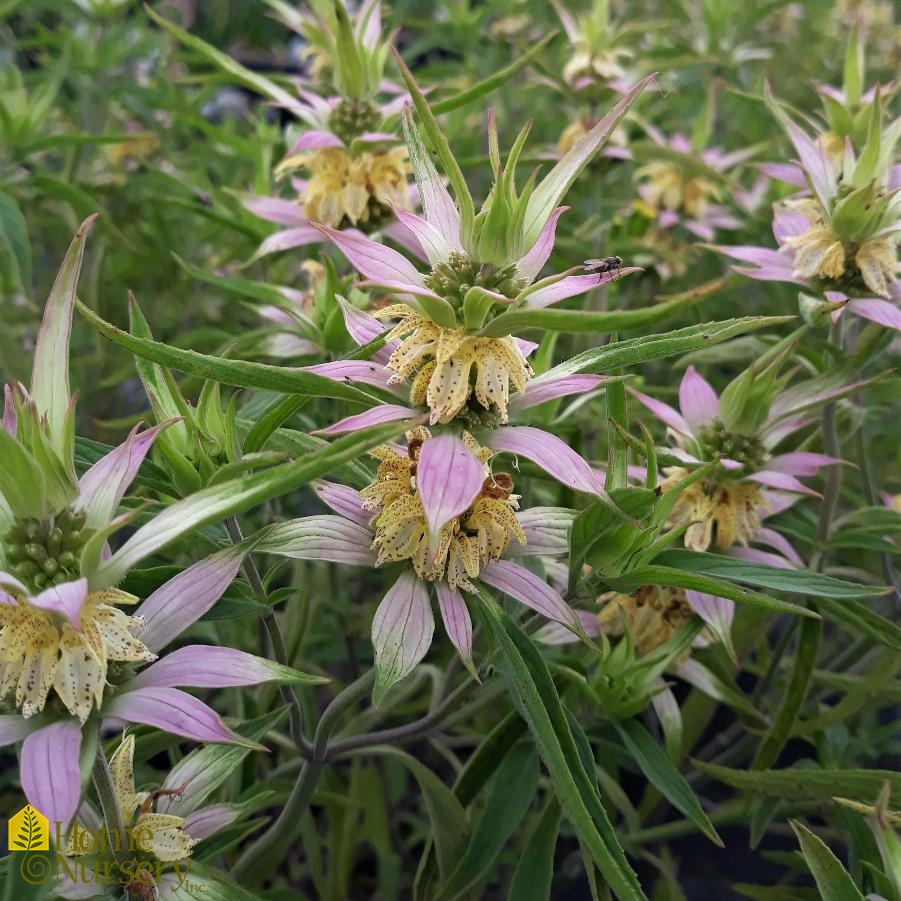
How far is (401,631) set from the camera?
0.58 metres

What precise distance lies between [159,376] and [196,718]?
0.27m

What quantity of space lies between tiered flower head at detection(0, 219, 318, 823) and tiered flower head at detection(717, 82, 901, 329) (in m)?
0.61

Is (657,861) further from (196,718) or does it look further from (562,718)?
(196,718)

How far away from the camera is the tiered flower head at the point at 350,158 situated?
0.97 metres

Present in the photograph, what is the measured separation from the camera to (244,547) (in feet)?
1.84

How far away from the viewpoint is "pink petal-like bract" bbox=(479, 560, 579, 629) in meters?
0.60

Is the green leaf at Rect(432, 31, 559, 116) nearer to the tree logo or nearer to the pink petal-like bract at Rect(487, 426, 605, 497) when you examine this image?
the pink petal-like bract at Rect(487, 426, 605, 497)

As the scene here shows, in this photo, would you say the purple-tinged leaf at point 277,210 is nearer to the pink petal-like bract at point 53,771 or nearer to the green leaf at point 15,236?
the green leaf at point 15,236

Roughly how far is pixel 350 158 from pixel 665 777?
0.71 meters

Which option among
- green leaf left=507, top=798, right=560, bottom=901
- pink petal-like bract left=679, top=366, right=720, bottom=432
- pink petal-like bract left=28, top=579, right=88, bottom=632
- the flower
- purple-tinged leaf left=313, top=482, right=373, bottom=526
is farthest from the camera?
the flower

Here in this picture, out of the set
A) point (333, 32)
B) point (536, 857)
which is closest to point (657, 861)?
point (536, 857)

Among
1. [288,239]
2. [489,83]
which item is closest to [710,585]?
[489,83]

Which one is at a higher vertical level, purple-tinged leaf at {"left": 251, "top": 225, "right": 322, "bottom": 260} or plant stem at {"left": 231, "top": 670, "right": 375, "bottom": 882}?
purple-tinged leaf at {"left": 251, "top": 225, "right": 322, "bottom": 260}

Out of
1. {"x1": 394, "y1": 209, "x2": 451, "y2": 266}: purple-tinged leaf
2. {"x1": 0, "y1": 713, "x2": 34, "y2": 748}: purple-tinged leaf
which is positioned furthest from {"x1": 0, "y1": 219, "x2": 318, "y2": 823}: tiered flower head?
{"x1": 394, "y1": 209, "x2": 451, "y2": 266}: purple-tinged leaf
